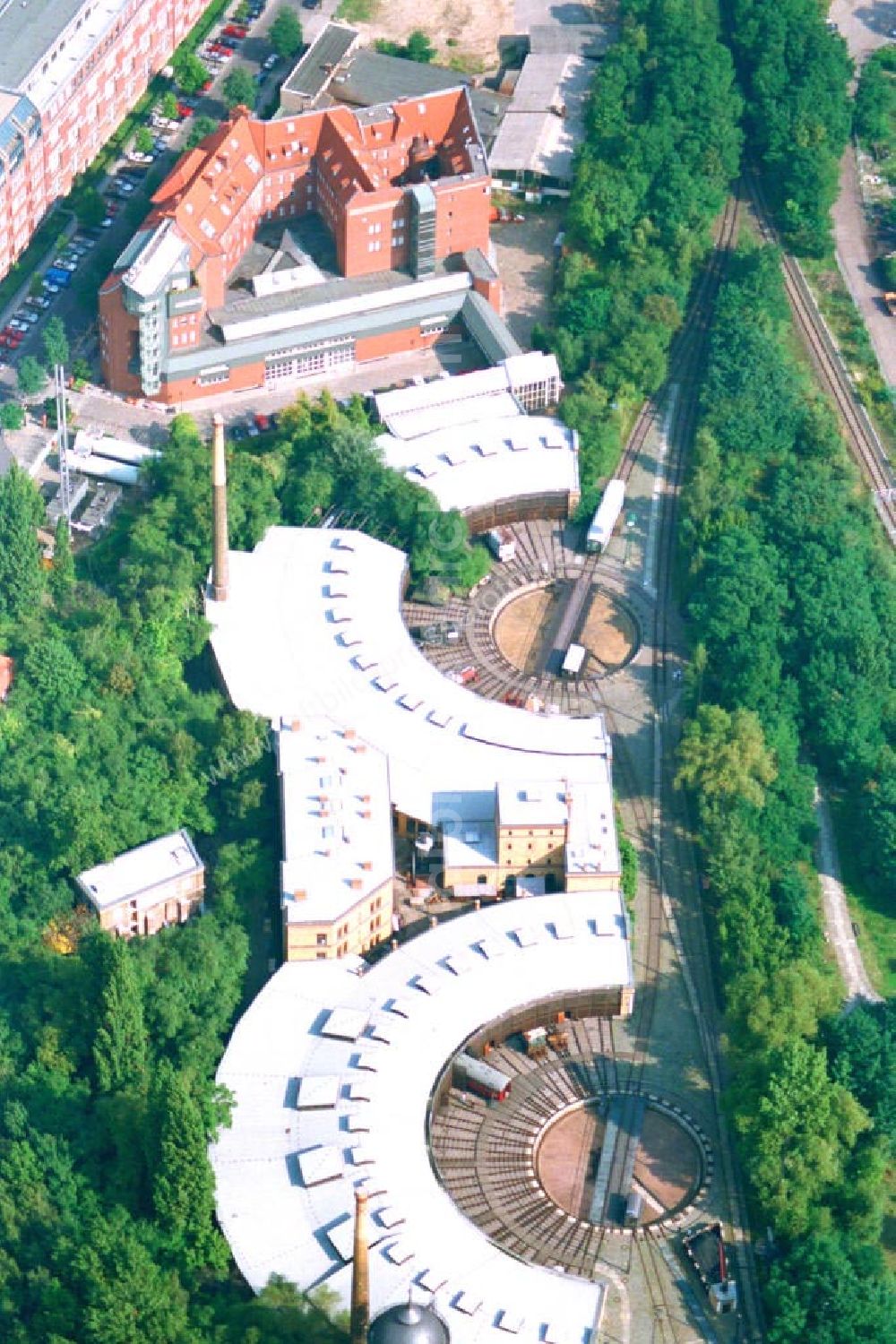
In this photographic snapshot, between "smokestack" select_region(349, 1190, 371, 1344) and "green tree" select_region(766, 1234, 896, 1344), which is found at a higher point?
"smokestack" select_region(349, 1190, 371, 1344)

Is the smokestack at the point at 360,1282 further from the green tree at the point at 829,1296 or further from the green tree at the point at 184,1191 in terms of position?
the green tree at the point at 829,1296

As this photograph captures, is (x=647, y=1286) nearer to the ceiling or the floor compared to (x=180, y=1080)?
nearer to the floor

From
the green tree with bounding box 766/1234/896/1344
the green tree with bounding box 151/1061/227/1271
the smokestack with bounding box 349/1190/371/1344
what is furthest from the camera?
the green tree with bounding box 151/1061/227/1271

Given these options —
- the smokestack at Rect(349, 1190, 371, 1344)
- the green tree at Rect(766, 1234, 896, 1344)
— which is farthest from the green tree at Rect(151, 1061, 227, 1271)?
the green tree at Rect(766, 1234, 896, 1344)

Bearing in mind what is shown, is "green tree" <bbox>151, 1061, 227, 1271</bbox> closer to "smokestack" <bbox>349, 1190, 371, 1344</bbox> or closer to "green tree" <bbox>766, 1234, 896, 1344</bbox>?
"smokestack" <bbox>349, 1190, 371, 1344</bbox>

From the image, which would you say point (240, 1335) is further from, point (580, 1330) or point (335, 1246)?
point (580, 1330)

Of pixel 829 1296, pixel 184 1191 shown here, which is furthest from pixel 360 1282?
pixel 829 1296

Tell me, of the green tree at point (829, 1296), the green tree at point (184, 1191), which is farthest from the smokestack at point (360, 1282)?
the green tree at point (829, 1296)

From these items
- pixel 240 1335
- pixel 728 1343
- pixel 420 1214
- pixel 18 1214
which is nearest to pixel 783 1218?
pixel 728 1343
